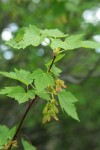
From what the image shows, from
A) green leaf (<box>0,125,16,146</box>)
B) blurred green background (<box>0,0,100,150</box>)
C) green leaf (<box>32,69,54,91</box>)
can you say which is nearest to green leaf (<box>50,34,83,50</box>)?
green leaf (<box>32,69,54,91</box>)

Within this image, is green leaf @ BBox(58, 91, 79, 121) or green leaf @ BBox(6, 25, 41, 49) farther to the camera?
green leaf @ BBox(58, 91, 79, 121)

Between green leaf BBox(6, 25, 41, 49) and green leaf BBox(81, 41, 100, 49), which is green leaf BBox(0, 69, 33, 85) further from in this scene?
green leaf BBox(81, 41, 100, 49)

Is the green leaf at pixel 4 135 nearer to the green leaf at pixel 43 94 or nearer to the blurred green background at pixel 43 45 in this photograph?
the green leaf at pixel 43 94

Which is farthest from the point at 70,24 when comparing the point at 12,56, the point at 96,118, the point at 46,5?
the point at 96,118

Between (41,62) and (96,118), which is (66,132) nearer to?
(96,118)

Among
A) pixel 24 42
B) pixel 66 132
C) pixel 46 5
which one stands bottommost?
pixel 66 132
